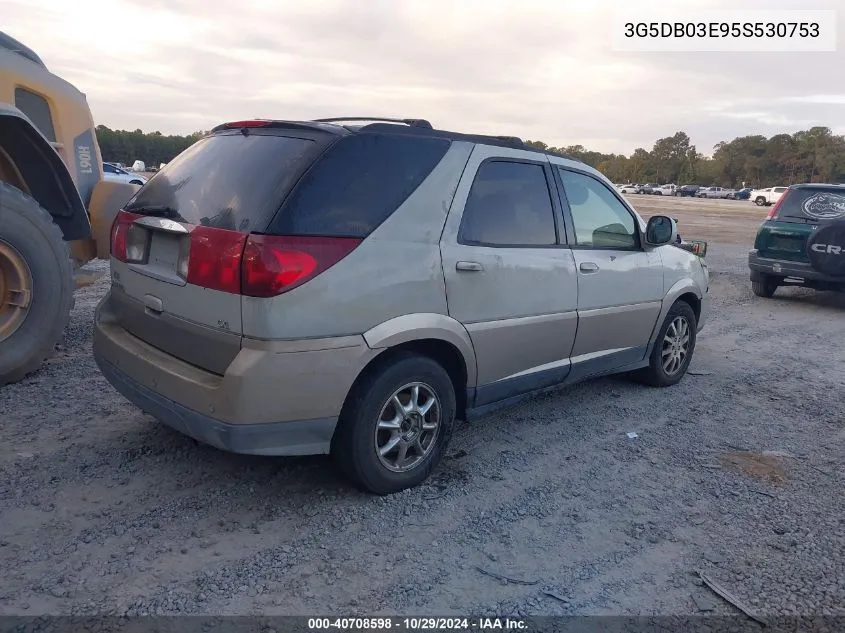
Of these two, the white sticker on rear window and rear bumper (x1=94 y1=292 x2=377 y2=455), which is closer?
rear bumper (x1=94 y1=292 x2=377 y2=455)

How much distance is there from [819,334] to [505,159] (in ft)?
19.1

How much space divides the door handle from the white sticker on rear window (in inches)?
301

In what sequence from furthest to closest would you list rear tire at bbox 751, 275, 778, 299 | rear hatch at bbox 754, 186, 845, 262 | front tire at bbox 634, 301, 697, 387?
1. rear tire at bbox 751, 275, 778, 299
2. rear hatch at bbox 754, 186, 845, 262
3. front tire at bbox 634, 301, 697, 387

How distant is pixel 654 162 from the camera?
112688 millimetres

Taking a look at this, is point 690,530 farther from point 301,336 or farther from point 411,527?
point 301,336

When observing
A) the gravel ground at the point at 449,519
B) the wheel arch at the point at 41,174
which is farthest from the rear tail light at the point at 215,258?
the wheel arch at the point at 41,174

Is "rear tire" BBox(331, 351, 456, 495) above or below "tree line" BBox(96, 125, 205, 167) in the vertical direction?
below

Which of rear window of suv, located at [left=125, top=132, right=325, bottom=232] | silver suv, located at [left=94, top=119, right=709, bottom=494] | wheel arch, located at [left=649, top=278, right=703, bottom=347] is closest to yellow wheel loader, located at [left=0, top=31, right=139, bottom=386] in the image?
silver suv, located at [left=94, top=119, right=709, bottom=494]

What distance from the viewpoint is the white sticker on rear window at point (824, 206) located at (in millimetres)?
9305

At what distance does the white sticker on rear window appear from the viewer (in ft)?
30.5

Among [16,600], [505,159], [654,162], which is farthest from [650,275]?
[654,162]

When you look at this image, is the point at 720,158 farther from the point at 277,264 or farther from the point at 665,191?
the point at 277,264

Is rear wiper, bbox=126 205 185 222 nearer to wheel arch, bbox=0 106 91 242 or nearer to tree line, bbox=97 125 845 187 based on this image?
wheel arch, bbox=0 106 91 242

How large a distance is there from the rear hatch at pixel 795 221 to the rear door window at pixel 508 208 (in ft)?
22.0
